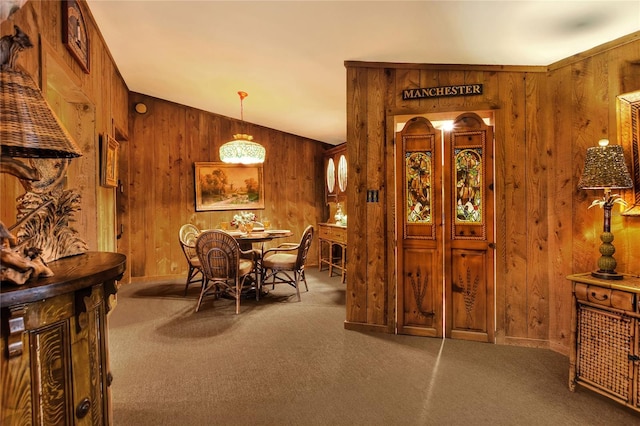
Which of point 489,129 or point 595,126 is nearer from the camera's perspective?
point 595,126

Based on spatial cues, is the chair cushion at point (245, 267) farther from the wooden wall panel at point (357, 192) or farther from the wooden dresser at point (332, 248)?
the wooden dresser at point (332, 248)

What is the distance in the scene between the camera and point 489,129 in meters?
3.04

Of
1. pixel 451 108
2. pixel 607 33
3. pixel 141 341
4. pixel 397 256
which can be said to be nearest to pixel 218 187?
pixel 141 341

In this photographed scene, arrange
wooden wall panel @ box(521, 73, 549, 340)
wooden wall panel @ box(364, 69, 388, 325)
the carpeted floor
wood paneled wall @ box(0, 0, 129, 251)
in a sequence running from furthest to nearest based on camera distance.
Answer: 1. wooden wall panel @ box(364, 69, 388, 325)
2. wooden wall panel @ box(521, 73, 549, 340)
3. the carpeted floor
4. wood paneled wall @ box(0, 0, 129, 251)

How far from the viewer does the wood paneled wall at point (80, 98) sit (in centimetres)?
189

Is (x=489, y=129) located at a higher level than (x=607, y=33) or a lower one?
lower

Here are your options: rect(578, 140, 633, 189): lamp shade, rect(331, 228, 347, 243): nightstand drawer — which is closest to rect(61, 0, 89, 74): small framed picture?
rect(331, 228, 347, 243): nightstand drawer

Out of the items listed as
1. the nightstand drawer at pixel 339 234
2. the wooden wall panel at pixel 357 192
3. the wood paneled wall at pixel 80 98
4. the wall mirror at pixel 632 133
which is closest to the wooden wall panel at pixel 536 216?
the wall mirror at pixel 632 133

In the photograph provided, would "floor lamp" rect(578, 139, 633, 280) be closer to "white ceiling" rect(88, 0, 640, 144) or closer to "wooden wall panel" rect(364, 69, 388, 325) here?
"white ceiling" rect(88, 0, 640, 144)

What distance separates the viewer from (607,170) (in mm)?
2252

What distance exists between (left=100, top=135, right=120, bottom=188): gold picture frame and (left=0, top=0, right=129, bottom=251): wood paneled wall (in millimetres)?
89

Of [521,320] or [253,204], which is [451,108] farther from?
[253,204]

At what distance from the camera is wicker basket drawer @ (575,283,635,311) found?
2.04 meters

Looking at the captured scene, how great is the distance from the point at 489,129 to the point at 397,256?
142 centimetres
